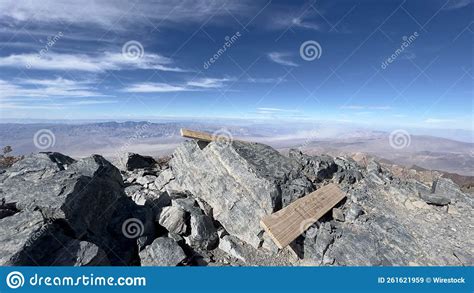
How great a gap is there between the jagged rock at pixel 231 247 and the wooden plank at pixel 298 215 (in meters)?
1.42

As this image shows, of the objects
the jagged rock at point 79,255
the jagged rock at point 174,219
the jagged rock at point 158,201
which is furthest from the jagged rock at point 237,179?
the jagged rock at point 79,255

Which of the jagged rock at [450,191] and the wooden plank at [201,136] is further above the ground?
the wooden plank at [201,136]

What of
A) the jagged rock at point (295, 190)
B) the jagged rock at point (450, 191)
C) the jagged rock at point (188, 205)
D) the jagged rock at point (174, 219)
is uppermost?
the jagged rock at point (450, 191)

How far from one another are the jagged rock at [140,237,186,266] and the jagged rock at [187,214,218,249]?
1007mm

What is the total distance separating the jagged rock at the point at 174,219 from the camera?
1082cm

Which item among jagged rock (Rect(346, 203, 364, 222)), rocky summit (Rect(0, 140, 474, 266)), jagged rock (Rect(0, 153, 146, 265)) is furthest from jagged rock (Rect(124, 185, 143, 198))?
jagged rock (Rect(346, 203, 364, 222))

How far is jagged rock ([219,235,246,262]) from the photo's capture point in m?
10.5

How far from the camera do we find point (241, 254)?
34.3 feet

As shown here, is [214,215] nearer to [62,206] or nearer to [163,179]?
[163,179]

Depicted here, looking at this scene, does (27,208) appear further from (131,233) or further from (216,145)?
(216,145)

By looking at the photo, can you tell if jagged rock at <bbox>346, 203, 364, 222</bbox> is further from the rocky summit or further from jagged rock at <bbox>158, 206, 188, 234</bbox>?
jagged rock at <bbox>158, 206, 188, 234</bbox>

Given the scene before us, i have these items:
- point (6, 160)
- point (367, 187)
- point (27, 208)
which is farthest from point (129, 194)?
point (6, 160)

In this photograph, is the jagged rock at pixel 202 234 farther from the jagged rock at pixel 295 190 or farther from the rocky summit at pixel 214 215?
the jagged rock at pixel 295 190

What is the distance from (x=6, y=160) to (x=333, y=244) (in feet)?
71.9
